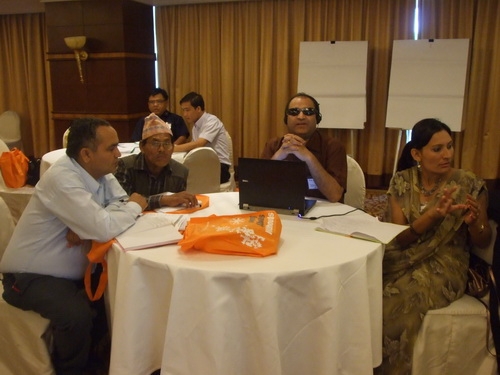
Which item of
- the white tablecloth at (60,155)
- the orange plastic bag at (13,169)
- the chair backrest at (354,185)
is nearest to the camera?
the chair backrest at (354,185)

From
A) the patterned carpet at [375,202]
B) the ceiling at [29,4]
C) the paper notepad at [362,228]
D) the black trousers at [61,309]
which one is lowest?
the patterned carpet at [375,202]

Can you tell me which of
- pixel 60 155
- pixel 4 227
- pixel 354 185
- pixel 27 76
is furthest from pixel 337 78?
pixel 27 76

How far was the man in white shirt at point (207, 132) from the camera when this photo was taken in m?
4.53

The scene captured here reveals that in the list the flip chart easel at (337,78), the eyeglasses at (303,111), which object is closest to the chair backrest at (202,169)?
the eyeglasses at (303,111)

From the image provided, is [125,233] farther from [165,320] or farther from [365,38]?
[365,38]

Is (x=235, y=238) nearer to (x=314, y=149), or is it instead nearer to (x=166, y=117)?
(x=314, y=149)

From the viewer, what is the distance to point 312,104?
8.51ft

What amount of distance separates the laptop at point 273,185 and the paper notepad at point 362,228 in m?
0.16

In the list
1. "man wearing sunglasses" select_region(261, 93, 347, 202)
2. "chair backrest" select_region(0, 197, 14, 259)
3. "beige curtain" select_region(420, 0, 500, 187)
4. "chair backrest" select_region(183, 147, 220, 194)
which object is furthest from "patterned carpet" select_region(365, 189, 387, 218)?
"chair backrest" select_region(0, 197, 14, 259)

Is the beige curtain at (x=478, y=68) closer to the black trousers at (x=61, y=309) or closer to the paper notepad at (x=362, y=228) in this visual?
the paper notepad at (x=362, y=228)

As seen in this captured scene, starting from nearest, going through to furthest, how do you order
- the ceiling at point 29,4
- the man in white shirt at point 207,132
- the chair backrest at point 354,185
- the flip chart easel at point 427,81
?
the chair backrest at point 354,185
the man in white shirt at point 207,132
the flip chart easel at point 427,81
the ceiling at point 29,4

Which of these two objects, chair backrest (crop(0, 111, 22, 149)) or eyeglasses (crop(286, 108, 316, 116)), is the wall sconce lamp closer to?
chair backrest (crop(0, 111, 22, 149))

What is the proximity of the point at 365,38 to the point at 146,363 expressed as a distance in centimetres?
498

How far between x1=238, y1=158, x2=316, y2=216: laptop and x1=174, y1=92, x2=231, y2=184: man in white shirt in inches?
94.4
